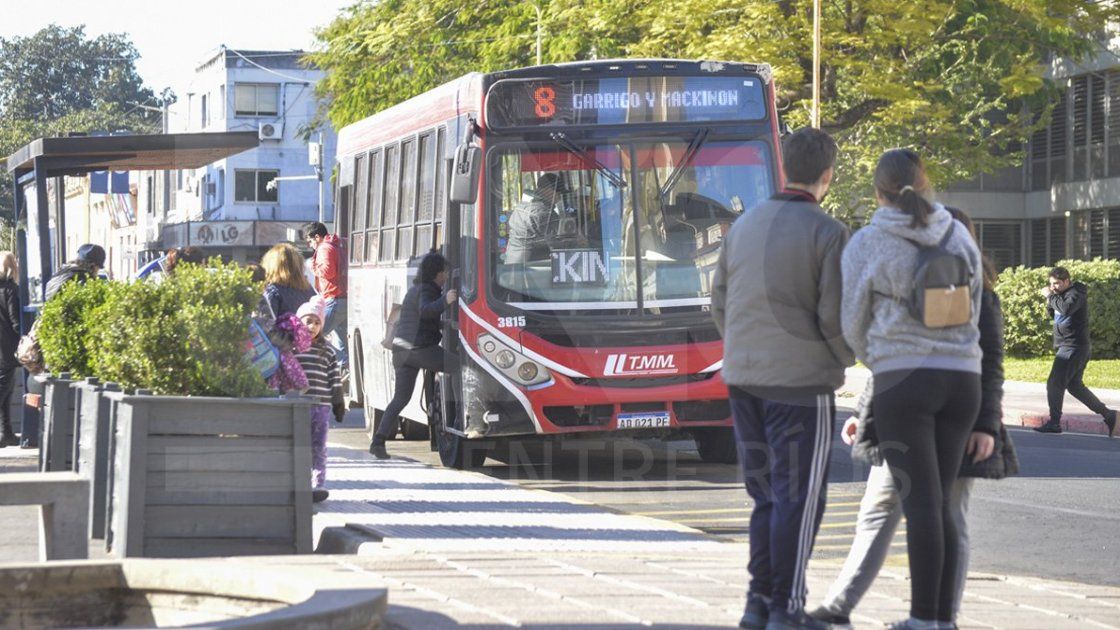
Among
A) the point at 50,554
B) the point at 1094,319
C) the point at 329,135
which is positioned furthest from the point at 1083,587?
the point at 329,135

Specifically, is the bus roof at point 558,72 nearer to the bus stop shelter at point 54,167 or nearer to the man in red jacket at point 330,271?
the bus stop shelter at point 54,167

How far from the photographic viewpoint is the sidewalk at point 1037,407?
2053 centimetres

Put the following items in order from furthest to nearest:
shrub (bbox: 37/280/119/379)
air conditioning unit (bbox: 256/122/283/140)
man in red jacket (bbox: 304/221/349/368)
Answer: air conditioning unit (bbox: 256/122/283/140) < man in red jacket (bbox: 304/221/349/368) < shrub (bbox: 37/280/119/379)

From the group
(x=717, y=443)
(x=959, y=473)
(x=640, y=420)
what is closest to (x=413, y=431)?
(x=717, y=443)

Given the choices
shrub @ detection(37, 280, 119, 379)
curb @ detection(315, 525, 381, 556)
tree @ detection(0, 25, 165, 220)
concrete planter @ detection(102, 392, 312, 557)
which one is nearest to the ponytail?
curb @ detection(315, 525, 381, 556)

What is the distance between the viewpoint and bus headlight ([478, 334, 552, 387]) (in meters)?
13.5

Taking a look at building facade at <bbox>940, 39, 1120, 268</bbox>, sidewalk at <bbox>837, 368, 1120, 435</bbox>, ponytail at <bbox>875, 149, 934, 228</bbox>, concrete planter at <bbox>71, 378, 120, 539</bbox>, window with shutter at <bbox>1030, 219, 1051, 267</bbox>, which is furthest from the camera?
window with shutter at <bbox>1030, 219, 1051, 267</bbox>

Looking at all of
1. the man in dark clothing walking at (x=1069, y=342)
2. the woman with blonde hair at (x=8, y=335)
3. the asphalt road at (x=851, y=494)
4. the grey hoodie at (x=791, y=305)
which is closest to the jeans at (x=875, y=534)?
the grey hoodie at (x=791, y=305)

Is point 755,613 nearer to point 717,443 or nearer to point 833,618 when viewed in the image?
point 833,618

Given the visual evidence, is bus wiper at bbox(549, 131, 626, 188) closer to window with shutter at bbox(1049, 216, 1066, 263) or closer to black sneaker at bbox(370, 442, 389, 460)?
black sneaker at bbox(370, 442, 389, 460)

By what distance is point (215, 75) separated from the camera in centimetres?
7819

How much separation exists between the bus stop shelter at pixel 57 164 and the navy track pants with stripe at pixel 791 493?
9355mm

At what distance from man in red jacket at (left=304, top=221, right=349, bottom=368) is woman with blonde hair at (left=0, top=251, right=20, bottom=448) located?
4.14 metres

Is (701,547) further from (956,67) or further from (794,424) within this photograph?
(956,67)
